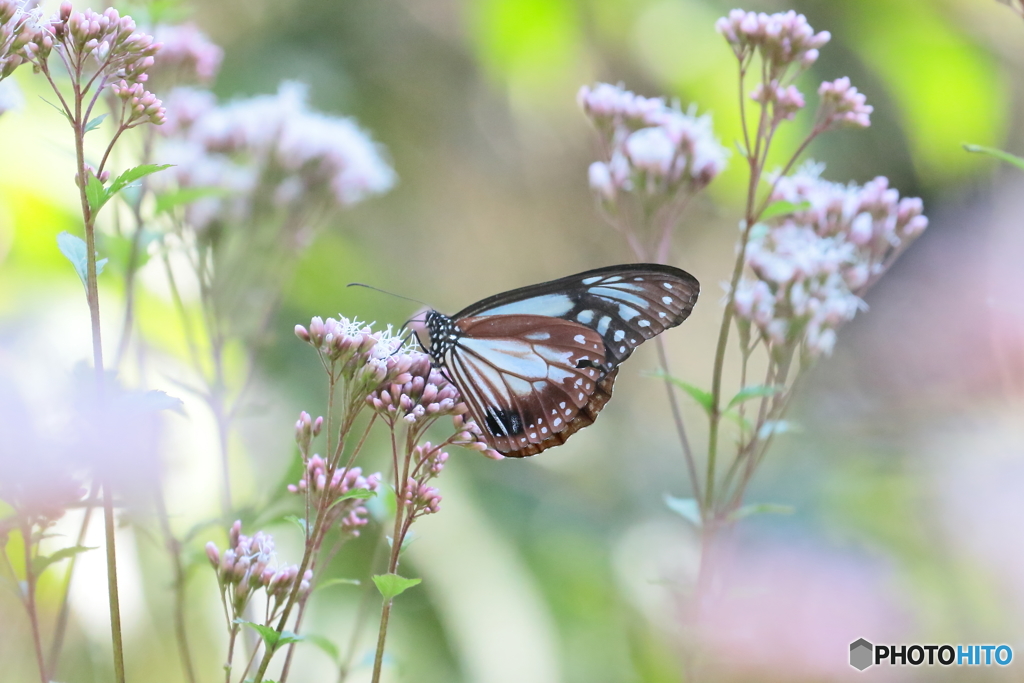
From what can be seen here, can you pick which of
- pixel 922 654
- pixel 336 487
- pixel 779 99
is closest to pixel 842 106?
pixel 779 99

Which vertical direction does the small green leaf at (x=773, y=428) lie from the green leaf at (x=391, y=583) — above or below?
above

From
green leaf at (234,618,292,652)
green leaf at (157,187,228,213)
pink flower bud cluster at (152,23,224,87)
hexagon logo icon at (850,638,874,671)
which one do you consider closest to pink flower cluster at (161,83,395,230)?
pink flower bud cluster at (152,23,224,87)

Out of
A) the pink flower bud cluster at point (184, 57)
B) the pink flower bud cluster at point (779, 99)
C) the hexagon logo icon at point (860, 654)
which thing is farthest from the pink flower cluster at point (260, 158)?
the hexagon logo icon at point (860, 654)

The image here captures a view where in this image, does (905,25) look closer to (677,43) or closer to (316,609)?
(677,43)

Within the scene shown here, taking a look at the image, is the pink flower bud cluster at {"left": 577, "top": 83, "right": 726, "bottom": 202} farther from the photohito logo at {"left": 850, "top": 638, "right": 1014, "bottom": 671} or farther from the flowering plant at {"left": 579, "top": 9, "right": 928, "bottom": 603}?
the photohito logo at {"left": 850, "top": 638, "right": 1014, "bottom": 671}

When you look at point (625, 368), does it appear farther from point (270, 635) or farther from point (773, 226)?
point (270, 635)

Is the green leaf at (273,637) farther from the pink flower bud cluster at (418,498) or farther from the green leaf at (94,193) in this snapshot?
the green leaf at (94,193)
